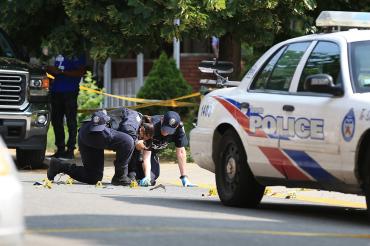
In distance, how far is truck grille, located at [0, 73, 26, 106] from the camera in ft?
53.9

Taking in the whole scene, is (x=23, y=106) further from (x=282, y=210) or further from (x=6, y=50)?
(x=282, y=210)

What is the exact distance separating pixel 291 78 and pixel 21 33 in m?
9.41

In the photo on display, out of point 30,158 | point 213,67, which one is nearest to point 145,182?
point 213,67

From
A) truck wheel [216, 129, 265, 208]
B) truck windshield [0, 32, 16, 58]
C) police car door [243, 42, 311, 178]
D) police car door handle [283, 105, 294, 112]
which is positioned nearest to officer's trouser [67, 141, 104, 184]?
truck wheel [216, 129, 265, 208]

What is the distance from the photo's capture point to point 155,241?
27.2 ft

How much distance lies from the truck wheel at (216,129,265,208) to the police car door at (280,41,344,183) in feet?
2.12

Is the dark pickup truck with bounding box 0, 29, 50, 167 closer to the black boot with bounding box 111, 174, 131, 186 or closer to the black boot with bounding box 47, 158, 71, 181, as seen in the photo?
the black boot with bounding box 47, 158, 71, 181

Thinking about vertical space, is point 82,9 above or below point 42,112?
above

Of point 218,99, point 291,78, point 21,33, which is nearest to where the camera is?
point 291,78

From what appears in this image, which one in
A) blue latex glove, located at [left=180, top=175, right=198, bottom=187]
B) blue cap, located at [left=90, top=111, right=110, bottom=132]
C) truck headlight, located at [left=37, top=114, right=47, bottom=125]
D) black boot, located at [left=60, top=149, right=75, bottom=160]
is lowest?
black boot, located at [left=60, top=149, right=75, bottom=160]

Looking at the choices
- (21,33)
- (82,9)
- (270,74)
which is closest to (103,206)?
(270,74)

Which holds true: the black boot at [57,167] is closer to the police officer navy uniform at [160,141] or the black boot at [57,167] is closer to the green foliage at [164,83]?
the police officer navy uniform at [160,141]

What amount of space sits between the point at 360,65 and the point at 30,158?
825 centimetres

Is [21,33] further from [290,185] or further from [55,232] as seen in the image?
[55,232]
